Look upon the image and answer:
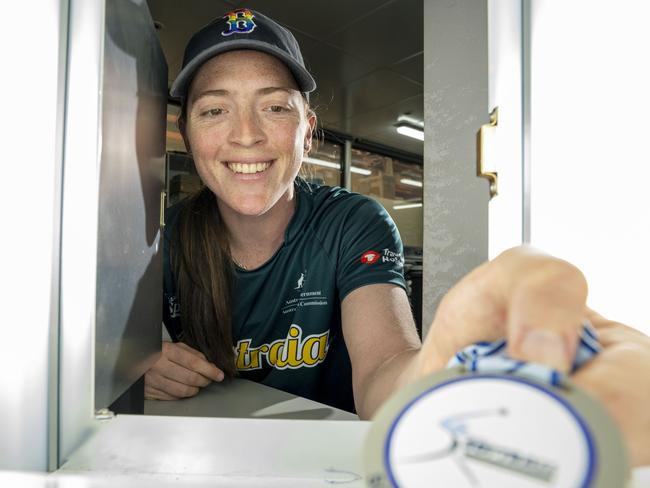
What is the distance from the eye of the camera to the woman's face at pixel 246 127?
0.93 meters

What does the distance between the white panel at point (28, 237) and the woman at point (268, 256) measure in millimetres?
441

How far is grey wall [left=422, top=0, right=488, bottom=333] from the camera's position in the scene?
0.85 meters

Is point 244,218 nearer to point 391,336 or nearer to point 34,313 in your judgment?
point 391,336

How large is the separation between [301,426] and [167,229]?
0.84m

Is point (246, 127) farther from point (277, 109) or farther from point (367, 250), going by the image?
point (367, 250)

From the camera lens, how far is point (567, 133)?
0.47m

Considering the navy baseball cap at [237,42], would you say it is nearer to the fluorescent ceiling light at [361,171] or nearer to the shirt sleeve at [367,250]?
the shirt sleeve at [367,250]

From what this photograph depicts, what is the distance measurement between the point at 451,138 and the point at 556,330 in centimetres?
89

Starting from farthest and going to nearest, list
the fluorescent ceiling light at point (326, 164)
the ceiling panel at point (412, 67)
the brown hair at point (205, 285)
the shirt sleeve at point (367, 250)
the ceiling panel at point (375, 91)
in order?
the fluorescent ceiling light at point (326, 164) < the ceiling panel at point (375, 91) < the ceiling panel at point (412, 67) < the brown hair at point (205, 285) < the shirt sleeve at point (367, 250)

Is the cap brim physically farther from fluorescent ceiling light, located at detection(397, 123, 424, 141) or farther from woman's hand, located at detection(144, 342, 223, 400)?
fluorescent ceiling light, located at detection(397, 123, 424, 141)

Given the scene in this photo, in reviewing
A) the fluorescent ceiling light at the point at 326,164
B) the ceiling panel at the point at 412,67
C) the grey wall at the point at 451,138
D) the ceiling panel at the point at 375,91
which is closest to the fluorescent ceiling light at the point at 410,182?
the fluorescent ceiling light at the point at 326,164

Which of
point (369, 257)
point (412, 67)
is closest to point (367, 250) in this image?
point (369, 257)

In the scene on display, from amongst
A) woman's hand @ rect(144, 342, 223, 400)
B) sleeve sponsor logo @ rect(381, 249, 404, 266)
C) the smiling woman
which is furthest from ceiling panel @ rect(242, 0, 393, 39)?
woman's hand @ rect(144, 342, 223, 400)

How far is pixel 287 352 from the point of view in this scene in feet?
3.61
